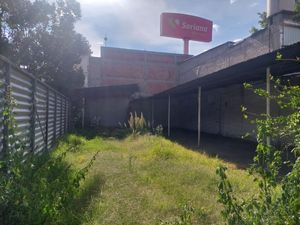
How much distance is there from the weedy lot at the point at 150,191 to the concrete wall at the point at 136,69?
25336 millimetres

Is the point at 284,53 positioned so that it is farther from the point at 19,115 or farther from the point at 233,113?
the point at 233,113

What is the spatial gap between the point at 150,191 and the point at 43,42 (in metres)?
21.8

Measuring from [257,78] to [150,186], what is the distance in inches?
318

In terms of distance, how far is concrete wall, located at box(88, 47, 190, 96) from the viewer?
3378cm

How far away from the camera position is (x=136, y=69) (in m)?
34.9

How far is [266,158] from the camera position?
8.46 feet

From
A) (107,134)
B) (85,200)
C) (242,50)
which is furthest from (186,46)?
(85,200)

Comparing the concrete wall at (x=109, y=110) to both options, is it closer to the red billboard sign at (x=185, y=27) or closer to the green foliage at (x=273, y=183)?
the red billboard sign at (x=185, y=27)

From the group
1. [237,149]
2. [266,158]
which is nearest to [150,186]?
[266,158]

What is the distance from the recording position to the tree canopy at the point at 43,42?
24.4 m

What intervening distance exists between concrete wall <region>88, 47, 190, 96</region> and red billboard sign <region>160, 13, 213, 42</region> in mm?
2135

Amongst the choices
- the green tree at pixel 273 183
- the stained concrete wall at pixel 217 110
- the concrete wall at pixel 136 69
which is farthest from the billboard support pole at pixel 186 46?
the green tree at pixel 273 183

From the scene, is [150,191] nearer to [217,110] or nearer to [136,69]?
[217,110]

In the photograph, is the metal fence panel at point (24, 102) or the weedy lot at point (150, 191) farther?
the metal fence panel at point (24, 102)
